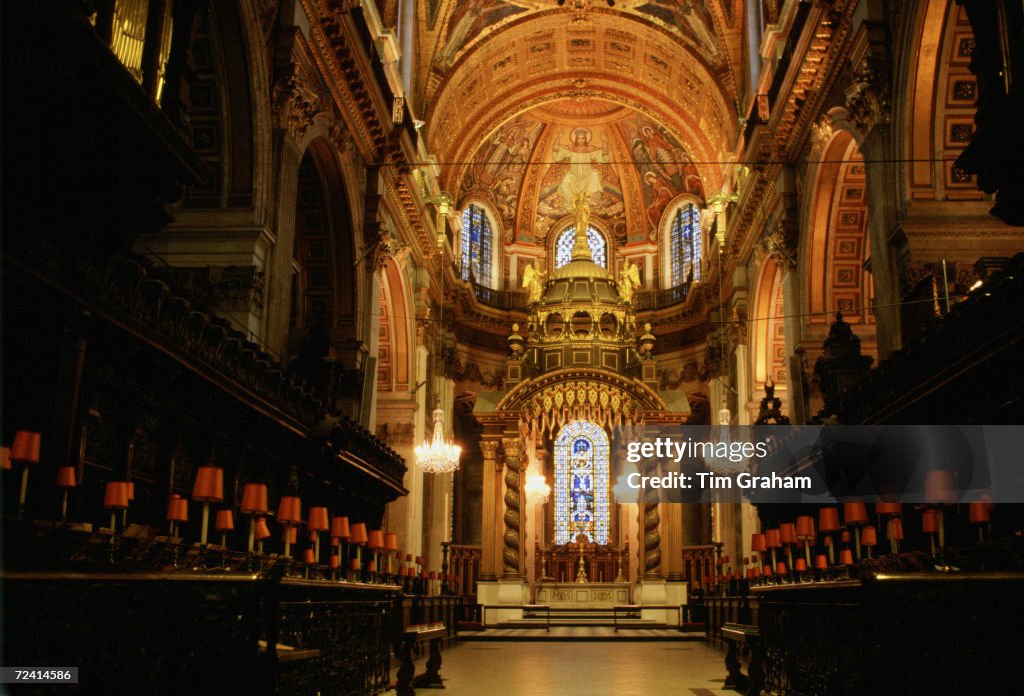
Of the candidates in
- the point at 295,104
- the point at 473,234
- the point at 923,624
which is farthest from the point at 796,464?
the point at 473,234

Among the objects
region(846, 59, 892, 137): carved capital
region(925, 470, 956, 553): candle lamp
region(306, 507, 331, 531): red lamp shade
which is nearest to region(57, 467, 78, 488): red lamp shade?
region(306, 507, 331, 531): red lamp shade

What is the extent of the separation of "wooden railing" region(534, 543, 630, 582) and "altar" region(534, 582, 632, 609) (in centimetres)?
254

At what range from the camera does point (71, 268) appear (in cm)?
683

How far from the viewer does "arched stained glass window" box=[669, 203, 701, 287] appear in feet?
101

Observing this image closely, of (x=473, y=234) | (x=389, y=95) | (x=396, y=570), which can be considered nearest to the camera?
(x=389, y=95)

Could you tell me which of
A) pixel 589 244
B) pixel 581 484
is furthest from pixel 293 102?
pixel 589 244

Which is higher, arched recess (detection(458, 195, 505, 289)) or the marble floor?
arched recess (detection(458, 195, 505, 289))

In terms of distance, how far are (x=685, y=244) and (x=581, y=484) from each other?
27.1ft

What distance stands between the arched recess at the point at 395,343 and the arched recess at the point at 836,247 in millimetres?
9229

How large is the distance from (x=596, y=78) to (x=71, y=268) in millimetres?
23937

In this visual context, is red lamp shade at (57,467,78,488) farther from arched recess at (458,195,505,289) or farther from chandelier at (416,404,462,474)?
arched recess at (458,195,505,289)

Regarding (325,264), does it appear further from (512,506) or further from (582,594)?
(582,594)

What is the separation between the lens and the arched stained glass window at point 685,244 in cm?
3066

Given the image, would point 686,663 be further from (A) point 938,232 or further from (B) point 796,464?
(A) point 938,232
